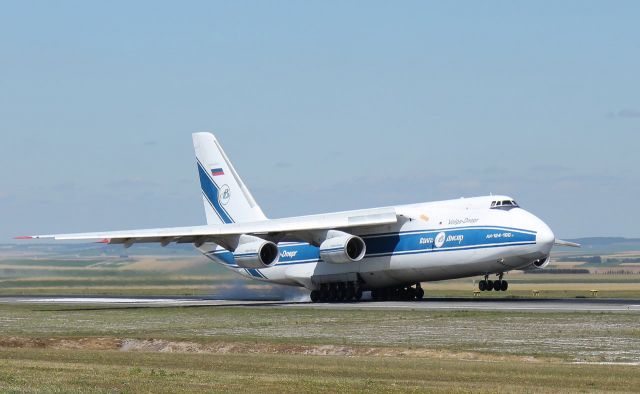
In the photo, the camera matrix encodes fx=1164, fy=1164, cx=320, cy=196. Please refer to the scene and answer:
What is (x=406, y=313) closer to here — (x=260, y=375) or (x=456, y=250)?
(x=456, y=250)

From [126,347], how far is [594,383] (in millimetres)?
13857

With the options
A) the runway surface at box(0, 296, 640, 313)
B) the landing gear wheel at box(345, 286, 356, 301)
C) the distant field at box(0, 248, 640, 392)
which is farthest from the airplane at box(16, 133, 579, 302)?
the distant field at box(0, 248, 640, 392)

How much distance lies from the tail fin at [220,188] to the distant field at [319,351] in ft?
47.5

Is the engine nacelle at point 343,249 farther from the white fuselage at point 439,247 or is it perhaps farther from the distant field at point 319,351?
the distant field at point 319,351

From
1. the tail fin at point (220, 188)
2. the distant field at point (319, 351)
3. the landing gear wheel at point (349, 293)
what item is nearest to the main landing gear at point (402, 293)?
the landing gear wheel at point (349, 293)

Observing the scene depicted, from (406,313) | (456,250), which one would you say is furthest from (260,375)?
(456,250)

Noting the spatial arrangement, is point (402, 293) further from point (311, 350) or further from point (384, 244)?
point (311, 350)

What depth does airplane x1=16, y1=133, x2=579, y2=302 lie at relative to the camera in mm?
45688

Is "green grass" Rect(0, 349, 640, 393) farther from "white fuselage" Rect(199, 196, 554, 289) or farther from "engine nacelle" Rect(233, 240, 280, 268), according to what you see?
"engine nacelle" Rect(233, 240, 280, 268)

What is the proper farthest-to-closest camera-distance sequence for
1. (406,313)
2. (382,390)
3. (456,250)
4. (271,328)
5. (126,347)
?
(456,250)
(406,313)
(271,328)
(126,347)
(382,390)

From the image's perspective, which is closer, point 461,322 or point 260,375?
point 260,375

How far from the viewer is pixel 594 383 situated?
64.3ft

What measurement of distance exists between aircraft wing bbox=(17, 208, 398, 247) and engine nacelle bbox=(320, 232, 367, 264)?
63 cm

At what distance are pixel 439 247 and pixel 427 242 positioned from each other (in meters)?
0.69
